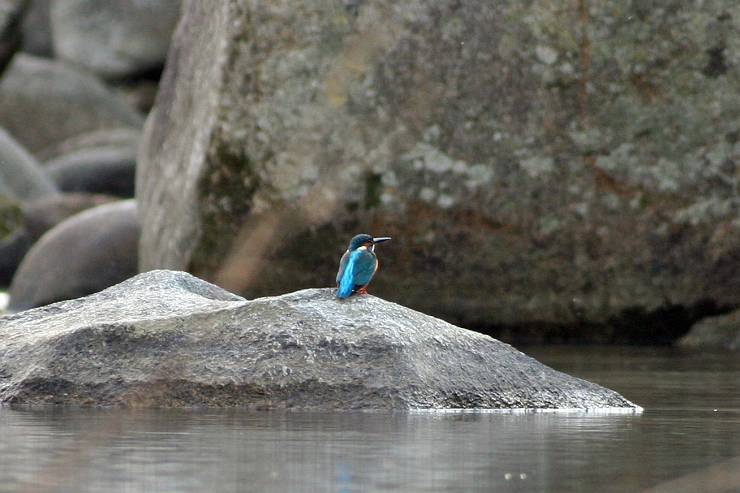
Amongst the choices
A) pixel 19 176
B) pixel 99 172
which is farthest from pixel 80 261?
pixel 99 172

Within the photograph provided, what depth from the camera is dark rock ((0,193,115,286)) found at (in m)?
19.3

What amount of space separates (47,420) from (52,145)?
Answer: 2540cm

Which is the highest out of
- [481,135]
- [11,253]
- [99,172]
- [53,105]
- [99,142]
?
[53,105]

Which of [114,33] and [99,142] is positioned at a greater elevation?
[114,33]

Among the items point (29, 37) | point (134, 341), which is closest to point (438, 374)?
point (134, 341)

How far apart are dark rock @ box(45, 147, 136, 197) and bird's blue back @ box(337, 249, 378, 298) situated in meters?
19.0

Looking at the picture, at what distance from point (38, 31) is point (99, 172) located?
9217 millimetres

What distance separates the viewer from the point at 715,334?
1119 cm

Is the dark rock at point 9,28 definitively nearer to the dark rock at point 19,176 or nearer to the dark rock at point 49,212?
the dark rock at point 19,176

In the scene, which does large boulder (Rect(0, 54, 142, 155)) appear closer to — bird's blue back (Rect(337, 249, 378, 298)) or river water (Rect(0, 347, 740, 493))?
bird's blue back (Rect(337, 249, 378, 298))

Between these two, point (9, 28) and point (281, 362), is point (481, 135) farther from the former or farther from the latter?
point (9, 28)

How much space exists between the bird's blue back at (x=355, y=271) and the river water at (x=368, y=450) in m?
0.73

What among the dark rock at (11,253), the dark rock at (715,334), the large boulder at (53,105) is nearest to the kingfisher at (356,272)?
the dark rock at (715,334)

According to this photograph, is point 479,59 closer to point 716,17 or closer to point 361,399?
point 716,17
